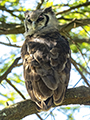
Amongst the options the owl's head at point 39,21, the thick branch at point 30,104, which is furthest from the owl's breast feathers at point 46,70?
the owl's head at point 39,21

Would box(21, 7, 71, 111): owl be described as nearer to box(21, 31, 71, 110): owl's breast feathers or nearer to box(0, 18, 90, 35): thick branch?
box(21, 31, 71, 110): owl's breast feathers

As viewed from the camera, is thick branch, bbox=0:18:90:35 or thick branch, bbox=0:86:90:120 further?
thick branch, bbox=0:18:90:35

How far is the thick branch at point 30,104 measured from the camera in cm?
358

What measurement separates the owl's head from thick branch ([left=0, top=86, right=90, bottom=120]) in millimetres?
1741

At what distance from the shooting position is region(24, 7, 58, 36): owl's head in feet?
16.1

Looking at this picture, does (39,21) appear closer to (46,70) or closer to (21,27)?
(21,27)

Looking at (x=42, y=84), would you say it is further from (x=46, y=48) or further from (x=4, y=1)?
(x=4, y=1)

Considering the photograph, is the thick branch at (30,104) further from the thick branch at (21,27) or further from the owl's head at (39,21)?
the owl's head at (39,21)

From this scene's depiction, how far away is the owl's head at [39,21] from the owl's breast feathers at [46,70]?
0.83 metres

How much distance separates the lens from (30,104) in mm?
3738

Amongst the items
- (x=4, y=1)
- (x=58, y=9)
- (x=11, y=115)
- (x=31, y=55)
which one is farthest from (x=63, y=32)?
(x=11, y=115)

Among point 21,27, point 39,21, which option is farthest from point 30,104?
point 21,27

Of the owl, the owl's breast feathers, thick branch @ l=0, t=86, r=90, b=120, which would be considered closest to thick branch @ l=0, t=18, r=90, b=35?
the owl

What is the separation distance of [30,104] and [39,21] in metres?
2.13
